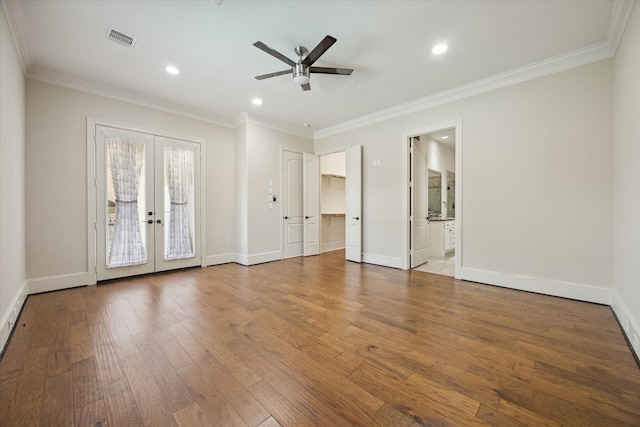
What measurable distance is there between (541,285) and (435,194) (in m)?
4.32

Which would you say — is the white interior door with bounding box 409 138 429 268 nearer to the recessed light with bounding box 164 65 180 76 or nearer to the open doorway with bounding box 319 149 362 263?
the open doorway with bounding box 319 149 362 263

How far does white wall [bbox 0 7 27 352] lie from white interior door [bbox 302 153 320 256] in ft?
14.5

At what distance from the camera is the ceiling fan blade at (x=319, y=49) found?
7.74ft

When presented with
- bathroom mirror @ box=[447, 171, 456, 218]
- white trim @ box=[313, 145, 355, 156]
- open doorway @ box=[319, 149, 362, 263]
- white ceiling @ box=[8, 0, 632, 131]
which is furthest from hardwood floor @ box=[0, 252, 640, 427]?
bathroom mirror @ box=[447, 171, 456, 218]

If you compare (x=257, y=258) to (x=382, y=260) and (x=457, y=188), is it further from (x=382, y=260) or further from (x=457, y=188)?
(x=457, y=188)

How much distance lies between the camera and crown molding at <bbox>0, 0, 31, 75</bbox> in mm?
2203

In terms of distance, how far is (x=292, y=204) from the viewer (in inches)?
233

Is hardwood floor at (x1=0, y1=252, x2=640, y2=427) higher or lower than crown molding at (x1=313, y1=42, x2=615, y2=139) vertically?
lower

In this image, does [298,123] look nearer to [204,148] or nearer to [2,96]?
[204,148]

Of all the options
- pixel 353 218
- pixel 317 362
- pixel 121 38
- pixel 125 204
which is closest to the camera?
pixel 317 362

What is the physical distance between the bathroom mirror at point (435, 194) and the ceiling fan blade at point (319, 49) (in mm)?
5178

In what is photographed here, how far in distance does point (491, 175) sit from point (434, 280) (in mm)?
1794

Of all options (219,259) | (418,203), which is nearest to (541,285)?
(418,203)

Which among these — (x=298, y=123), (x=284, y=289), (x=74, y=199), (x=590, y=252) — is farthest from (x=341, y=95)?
(x=74, y=199)
